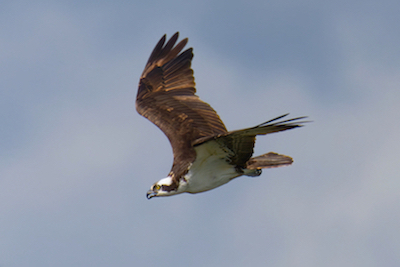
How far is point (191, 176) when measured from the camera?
9844 mm

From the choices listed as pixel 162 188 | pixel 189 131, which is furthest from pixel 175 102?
pixel 162 188

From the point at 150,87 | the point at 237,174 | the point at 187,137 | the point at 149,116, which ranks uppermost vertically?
the point at 150,87

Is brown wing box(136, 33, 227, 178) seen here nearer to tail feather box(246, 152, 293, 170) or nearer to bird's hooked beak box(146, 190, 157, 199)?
bird's hooked beak box(146, 190, 157, 199)

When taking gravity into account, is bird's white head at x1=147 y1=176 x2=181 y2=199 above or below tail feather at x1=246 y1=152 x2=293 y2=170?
below

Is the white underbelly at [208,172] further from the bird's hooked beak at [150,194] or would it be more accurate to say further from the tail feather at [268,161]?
the bird's hooked beak at [150,194]

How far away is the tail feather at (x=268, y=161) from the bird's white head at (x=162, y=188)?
140 cm

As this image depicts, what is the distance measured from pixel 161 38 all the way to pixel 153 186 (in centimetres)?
409

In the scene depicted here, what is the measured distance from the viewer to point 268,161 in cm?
1023

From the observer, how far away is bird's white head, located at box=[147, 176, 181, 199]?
9.86 m

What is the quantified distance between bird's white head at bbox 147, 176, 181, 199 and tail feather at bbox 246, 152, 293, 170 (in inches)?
55.1

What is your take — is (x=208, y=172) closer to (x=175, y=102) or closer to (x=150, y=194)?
(x=150, y=194)

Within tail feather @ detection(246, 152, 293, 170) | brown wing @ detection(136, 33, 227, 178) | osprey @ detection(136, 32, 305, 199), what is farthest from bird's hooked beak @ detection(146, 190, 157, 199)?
tail feather @ detection(246, 152, 293, 170)

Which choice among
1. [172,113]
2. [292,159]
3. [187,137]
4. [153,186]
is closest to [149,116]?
[172,113]

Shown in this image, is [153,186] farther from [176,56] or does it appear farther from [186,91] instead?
[176,56]
